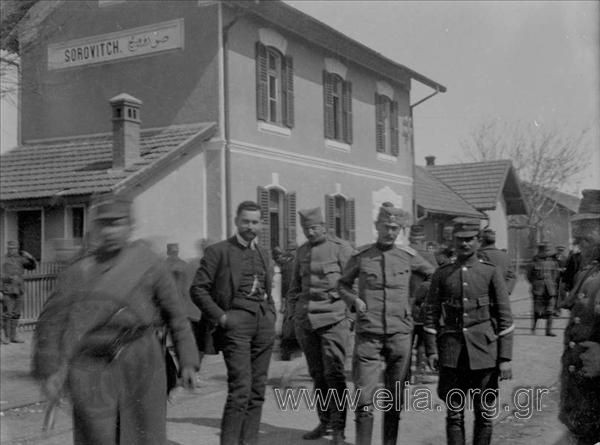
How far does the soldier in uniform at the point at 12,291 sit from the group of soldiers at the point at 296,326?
5.88 m

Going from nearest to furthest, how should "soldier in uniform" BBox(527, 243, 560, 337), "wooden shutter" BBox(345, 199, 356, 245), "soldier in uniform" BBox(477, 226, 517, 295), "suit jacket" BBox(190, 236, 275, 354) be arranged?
"suit jacket" BBox(190, 236, 275, 354) < "soldier in uniform" BBox(477, 226, 517, 295) < "soldier in uniform" BBox(527, 243, 560, 337) < "wooden shutter" BBox(345, 199, 356, 245)

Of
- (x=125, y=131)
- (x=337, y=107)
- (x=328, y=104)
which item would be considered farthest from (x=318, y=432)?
(x=337, y=107)

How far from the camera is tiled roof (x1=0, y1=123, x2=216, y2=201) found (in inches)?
550

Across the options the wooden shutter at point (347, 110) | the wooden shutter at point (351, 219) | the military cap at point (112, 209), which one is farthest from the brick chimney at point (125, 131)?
the military cap at point (112, 209)

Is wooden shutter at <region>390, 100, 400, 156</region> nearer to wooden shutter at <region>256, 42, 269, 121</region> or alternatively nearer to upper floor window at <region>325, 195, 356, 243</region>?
upper floor window at <region>325, 195, 356, 243</region>

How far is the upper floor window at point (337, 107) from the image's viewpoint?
18.4m

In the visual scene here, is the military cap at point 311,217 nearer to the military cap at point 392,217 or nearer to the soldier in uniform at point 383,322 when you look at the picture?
the soldier in uniform at point 383,322

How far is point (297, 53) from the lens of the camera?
680 inches

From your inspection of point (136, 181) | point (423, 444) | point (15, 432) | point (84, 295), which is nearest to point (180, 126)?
point (136, 181)

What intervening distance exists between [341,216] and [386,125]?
3.80 m

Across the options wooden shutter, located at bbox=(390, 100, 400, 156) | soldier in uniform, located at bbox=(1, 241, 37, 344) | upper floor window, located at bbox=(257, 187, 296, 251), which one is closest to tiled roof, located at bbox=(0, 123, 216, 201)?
soldier in uniform, located at bbox=(1, 241, 37, 344)

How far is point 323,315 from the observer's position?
6102mm

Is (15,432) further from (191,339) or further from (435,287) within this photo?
(435,287)

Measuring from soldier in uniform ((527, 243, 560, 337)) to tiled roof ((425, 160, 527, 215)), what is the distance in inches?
676
